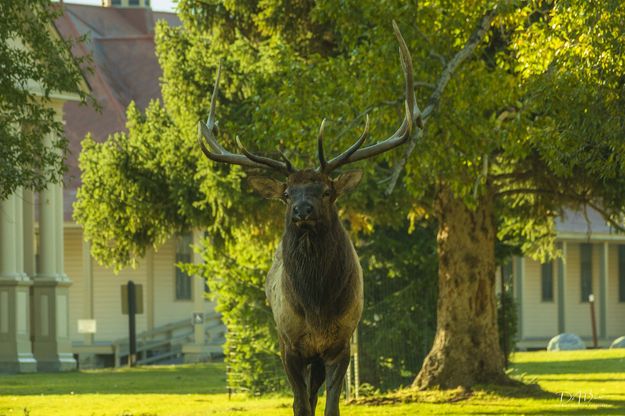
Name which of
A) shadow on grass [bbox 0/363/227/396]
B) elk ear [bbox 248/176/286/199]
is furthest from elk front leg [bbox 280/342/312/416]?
shadow on grass [bbox 0/363/227/396]

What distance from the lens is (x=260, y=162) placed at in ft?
43.5

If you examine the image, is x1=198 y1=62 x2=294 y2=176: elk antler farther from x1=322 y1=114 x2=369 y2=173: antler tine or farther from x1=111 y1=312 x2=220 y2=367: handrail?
x1=111 y1=312 x2=220 y2=367: handrail

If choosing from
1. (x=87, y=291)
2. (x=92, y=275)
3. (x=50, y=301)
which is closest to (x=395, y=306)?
(x=50, y=301)

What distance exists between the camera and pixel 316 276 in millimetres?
12750

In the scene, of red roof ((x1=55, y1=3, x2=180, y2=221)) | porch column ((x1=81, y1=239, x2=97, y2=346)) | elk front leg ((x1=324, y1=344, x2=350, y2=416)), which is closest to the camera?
elk front leg ((x1=324, y1=344, x2=350, y2=416))

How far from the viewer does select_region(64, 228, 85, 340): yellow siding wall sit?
47.5 meters

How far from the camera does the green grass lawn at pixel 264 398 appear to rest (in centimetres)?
2169

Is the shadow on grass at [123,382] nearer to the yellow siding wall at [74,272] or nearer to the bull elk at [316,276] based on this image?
the yellow siding wall at [74,272]

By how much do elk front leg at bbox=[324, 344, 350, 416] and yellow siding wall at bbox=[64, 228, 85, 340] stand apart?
35.1 meters

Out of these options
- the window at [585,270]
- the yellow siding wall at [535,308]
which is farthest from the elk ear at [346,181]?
the window at [585,270]

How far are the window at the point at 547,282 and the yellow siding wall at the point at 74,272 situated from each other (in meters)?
16.4

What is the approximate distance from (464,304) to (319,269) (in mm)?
11294

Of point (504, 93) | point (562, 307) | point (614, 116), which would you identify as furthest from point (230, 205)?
point (562, 307)

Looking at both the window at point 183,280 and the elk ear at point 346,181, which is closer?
the elk ear at point 346,181
